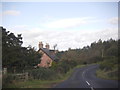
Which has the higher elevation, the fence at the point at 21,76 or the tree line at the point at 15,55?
the tree line at the point at 15,55

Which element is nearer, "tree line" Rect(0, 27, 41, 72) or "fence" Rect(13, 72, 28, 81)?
"fence" Rect(13, 72, 28, 81)

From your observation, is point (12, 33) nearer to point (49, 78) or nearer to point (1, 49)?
point (1, 49)

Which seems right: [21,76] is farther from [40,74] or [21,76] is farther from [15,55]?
[15,55]

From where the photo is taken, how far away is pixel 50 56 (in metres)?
70.4

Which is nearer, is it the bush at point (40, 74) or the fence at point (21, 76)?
the fence at point (21, 76)

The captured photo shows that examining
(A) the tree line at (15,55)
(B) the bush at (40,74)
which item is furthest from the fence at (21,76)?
(A) the tree line at (15,55)

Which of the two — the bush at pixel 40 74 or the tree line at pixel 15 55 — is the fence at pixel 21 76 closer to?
the bush at pixel 40 74

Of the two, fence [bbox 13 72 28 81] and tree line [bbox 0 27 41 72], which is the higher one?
tree line [bbox 0 27 41 72]

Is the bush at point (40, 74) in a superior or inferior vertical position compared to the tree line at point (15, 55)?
inferior

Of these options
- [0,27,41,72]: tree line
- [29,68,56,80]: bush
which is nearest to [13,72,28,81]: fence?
[29,68,56,80]: bush

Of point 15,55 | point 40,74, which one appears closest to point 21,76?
point 40,74

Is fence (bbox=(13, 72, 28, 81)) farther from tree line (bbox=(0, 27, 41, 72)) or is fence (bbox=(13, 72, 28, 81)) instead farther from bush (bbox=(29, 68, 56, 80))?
tree line (bbox=(0, 27, 41, 72))

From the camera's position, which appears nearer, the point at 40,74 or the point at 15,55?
the point at 40,74


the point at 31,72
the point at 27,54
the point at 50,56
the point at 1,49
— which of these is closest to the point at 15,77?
the point at 31,72
